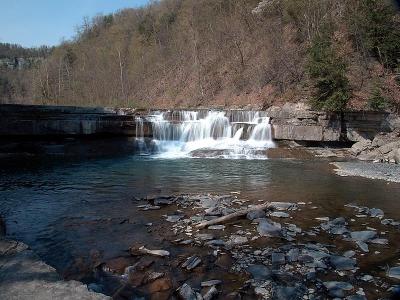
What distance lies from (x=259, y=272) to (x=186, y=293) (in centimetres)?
145

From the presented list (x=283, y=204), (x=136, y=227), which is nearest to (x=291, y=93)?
(x=283, y=204)

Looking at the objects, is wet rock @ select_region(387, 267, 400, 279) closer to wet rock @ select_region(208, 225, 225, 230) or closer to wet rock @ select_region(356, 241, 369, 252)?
wet rock @ select_region(356, 241, 369, 252)

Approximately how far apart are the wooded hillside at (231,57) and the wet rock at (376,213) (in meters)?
5.80

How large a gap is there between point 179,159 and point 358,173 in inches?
362

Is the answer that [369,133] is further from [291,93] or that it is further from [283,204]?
[283,204]

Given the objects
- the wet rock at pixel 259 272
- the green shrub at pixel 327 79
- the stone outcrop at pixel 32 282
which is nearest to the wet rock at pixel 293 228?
the wet rock at pixel 259 272

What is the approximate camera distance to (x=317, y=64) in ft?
74.2

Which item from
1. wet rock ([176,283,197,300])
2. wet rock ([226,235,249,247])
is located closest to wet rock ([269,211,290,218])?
wet rock ([226,235,249,247])

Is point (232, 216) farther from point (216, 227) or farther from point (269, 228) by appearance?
point (269, 228)

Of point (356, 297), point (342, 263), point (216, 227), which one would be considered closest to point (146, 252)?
point (216, 227)

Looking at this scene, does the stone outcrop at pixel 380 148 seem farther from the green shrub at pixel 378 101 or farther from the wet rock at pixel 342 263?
the wet rock at pixel 342 263

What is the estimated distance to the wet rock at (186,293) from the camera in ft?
18.5

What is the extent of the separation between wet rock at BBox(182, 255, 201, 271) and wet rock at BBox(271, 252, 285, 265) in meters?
1.38

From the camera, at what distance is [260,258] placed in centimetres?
708
